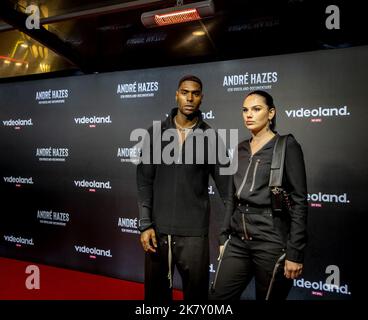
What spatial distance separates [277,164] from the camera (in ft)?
6.25

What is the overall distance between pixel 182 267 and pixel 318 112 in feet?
6.28

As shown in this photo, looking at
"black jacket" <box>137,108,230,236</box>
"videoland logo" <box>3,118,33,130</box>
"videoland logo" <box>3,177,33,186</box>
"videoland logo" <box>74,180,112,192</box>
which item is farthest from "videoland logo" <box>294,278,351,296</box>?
"videoland logo" <box>3,118,33,130</box>

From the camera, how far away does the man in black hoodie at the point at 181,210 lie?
210 centimetres

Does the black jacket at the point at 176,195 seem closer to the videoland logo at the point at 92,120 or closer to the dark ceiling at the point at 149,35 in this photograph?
the dark ceiling at the point at 149,35

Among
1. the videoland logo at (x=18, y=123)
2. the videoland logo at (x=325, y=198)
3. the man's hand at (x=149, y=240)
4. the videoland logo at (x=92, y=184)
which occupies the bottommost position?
the man's hand at (x=149, y=240)

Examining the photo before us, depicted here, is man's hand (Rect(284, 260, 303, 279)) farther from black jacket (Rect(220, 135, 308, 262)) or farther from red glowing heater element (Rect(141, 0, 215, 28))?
red glowing heater element (Rect(141, 0, 215, 28))

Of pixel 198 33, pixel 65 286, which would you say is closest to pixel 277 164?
pixel 198 33

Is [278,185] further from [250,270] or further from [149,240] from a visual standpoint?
[149,240]

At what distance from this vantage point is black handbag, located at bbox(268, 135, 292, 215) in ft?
6.15

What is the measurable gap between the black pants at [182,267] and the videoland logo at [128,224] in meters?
1.56

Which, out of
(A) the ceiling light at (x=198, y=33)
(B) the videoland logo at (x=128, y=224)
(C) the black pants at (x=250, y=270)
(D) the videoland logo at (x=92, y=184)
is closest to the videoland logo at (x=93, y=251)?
(B) the videoland logo at (x=128, y=224)

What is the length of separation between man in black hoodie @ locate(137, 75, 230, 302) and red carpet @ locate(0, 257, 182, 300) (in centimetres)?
130
